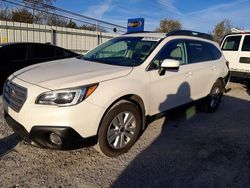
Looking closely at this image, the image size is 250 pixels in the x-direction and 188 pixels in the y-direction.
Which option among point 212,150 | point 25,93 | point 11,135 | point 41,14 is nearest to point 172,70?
point 212,150

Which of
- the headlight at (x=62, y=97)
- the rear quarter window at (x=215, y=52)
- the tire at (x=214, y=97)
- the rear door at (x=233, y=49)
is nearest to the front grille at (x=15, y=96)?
the headlight at (x=62, y=97)

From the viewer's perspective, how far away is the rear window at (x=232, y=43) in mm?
9159

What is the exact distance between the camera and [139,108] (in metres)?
3.80

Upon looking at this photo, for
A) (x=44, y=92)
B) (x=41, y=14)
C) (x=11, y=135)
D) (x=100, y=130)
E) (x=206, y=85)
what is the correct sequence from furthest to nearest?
(x=41, y=14)
(x=206, y=85)
(x=11, y=135)
(x=100, y=130)
(x=44, y=92)

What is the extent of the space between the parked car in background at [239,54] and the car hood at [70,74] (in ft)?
21.7

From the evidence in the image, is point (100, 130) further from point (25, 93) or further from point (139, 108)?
point (25, 93)

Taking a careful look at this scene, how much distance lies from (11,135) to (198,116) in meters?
3.89

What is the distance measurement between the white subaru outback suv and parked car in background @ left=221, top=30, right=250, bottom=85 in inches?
180

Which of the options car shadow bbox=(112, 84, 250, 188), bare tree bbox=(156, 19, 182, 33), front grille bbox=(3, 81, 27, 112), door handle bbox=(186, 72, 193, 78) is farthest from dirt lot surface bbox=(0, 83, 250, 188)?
bare tree bbox=(156, 19, 182, 33)

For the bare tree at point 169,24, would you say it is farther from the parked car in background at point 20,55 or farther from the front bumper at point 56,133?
the front bumper at point 56,133

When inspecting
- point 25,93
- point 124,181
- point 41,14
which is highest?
point 41,14

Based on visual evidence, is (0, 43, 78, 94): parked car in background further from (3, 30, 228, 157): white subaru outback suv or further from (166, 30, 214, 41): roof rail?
(166, 30, 214, 41): roof rail

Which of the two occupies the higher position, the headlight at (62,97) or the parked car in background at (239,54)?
the parked car in background at (239,54)

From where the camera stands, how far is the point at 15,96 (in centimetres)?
330
